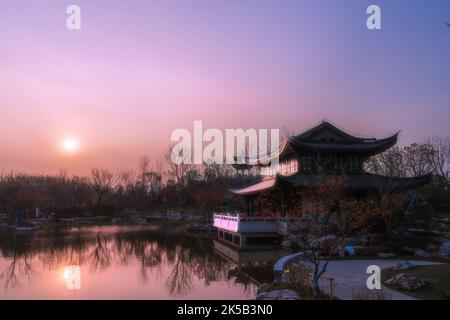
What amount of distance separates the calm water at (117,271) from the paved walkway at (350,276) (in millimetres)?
2682

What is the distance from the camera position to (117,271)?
17344mm

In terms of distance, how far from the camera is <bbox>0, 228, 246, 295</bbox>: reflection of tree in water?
1628cm

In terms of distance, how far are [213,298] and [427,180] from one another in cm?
1683

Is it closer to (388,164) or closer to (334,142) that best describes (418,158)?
(388,164)

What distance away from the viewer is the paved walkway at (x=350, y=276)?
31.4 ft

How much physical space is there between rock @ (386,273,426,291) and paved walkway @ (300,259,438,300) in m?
0.32

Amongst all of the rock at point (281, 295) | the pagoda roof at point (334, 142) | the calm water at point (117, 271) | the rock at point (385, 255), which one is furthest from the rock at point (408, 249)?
the rock at point (281, 295)

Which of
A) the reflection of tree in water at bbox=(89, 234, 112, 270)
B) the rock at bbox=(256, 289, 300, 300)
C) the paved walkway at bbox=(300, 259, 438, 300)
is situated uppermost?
the rock at bbox=(256, 289, 300, 300)

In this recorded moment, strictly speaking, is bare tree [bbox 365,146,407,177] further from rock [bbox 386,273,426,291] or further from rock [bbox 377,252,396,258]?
rock [bbox 386,273,426,291]

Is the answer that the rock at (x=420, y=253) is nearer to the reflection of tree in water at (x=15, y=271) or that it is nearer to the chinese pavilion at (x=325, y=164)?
the chinese pavilion at (x=325, y=164)

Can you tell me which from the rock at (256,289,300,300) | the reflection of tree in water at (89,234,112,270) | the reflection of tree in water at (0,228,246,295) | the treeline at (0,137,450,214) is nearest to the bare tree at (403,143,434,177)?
the treeline at (0,137,450,214)

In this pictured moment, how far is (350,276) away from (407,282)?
235 cm
